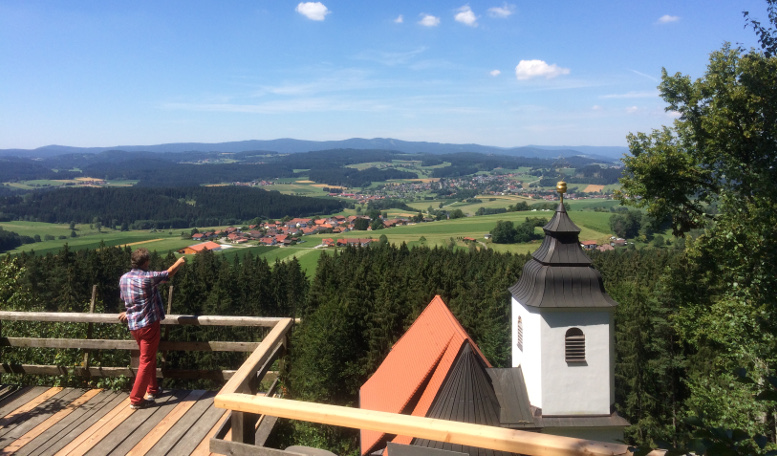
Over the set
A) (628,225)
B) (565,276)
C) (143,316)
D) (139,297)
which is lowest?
(628,225)

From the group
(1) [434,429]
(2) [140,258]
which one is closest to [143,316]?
(2) [140,258]

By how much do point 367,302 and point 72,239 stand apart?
76333mm

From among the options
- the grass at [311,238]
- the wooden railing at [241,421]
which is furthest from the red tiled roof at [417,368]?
the grass at [311,238]

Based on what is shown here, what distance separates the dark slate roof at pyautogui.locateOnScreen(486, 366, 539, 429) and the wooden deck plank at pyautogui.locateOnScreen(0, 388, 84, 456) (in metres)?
8.47

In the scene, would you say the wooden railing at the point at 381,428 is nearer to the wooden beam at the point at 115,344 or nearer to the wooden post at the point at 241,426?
the wooden post at the point at 241,426

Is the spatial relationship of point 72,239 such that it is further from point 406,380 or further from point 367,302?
point 406,380

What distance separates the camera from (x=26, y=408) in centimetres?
523

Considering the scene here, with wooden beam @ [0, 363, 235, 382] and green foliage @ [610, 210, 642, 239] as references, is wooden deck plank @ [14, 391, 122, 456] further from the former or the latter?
green foliage @ [610, 210, 642, 239]

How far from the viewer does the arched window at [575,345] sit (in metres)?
11.3

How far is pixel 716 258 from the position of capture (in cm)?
1166

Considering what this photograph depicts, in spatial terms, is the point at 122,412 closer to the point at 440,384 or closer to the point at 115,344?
the point at 115,344

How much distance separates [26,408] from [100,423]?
109cm

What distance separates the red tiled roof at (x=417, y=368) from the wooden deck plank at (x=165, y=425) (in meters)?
5.56

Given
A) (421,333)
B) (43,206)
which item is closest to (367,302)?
(421,333)
